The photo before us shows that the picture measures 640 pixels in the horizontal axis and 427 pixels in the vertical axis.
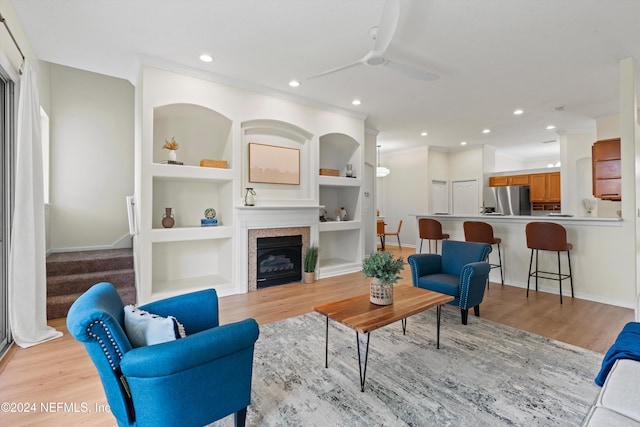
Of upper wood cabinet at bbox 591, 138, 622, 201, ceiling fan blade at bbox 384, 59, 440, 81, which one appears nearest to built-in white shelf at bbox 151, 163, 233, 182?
ceiling fan blade at bbox 384, 59, 440, 81

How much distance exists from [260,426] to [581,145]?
8.60 metres

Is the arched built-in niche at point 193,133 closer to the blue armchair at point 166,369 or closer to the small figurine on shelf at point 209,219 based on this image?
the small figurine on shelf at point 209,219

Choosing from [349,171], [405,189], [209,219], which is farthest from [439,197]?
[209,219]

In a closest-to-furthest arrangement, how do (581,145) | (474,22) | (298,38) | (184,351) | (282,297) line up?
1. (184,351)
2. (474,22)
3. (298,38)
4. (282,297)
5. (581,145)

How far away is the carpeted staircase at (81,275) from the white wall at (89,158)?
57cm

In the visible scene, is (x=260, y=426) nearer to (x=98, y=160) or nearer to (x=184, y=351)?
(x=184, y=351)

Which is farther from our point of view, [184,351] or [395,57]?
[395,57]

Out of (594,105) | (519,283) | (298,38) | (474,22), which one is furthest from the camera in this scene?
(594,105)

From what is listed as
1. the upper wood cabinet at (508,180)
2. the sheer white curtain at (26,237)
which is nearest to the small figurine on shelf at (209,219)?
the sheer white curtain at (26,237)

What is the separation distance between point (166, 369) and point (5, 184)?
2.76 metres

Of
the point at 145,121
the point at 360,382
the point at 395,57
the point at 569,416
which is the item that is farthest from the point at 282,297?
the point at 395,57

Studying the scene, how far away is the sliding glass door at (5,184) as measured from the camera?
264 cm

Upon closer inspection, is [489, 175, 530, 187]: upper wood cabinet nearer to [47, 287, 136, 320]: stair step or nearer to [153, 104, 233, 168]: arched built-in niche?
[153, 104, 233, 168]: arched built-in niche

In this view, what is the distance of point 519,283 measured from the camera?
4.66 m
